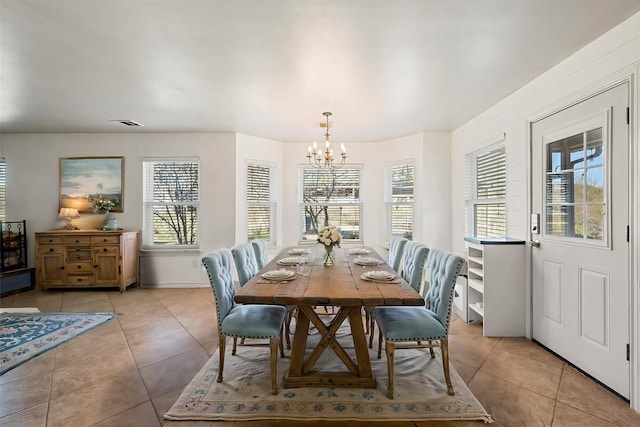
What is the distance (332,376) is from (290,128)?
3477 mm

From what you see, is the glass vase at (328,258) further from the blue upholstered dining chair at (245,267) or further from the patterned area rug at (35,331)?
the patterned area rug at (35,331)

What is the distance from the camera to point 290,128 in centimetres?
461

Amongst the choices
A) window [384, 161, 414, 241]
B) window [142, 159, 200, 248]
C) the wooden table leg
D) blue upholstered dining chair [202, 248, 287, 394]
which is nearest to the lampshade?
window [142, 159, 200, 248]

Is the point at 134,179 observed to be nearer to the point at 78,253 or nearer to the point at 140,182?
the point at 140,182

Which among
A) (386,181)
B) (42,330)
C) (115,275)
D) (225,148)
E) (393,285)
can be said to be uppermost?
(225,148)

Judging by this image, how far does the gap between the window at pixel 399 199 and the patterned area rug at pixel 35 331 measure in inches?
169

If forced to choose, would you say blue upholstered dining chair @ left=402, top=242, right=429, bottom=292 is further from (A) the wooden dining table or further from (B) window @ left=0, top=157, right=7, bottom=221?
(B) window @ left=0, top=157, right=7, bottom=221

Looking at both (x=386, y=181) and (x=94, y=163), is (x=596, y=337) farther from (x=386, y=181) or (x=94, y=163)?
(x=94, y=163)

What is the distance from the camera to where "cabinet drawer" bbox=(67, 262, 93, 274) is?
15.1 ft

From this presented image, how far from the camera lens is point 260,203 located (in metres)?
5.37

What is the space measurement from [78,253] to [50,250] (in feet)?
1.31

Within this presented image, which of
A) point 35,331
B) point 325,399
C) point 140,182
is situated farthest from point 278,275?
point 140,182

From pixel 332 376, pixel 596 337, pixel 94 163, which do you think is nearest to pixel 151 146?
pixel 94 163

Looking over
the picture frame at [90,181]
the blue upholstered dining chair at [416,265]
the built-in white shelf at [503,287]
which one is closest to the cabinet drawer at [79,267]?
the picture frame at [90,181]
